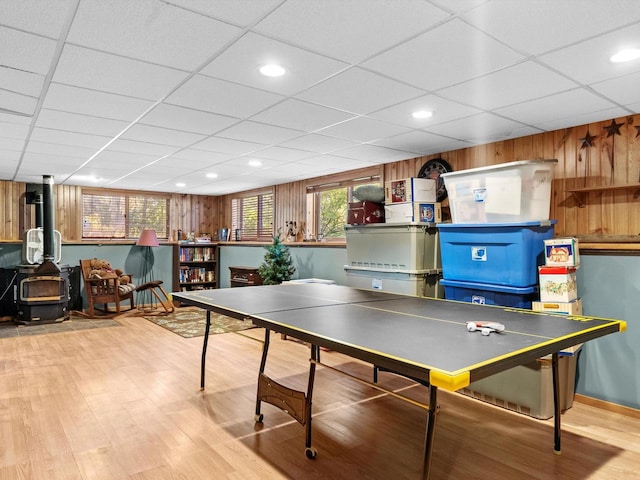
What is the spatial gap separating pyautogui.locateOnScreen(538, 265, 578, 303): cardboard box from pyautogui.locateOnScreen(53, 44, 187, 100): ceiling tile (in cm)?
278

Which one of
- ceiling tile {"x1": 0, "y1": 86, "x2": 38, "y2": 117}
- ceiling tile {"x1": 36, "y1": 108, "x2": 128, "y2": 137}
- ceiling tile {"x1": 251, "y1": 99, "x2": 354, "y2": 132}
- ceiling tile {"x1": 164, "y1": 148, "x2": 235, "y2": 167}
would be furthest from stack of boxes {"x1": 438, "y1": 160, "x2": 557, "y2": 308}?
ceiling tile {"x1": 0, "y1": 86, "x2": 38, "y2": 117}

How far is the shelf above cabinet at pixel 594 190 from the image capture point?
121 inches

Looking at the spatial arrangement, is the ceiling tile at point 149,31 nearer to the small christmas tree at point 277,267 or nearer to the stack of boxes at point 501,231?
the stack of boxes at point 501,231

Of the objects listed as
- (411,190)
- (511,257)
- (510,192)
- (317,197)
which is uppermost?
(317,197)

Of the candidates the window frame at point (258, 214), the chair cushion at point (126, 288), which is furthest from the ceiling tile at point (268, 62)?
the chair cushion at point (126, 288)

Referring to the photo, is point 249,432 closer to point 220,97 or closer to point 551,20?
point 220,97

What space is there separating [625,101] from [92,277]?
6.72m

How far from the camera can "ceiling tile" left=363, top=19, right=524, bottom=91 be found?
201 cm

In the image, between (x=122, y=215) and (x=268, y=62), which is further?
(x=122, y=215)

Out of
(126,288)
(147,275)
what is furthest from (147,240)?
(126,288)

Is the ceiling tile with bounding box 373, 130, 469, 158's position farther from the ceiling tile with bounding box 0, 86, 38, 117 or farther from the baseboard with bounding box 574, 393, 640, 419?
the ceiling tile with bounding box 0, 86, 38, 117

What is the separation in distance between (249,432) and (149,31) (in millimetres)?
2326

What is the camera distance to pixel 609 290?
3.18m

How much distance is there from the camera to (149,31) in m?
1.97
